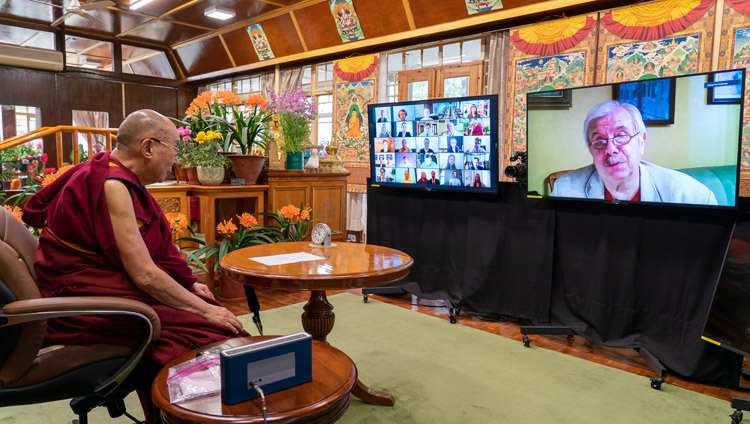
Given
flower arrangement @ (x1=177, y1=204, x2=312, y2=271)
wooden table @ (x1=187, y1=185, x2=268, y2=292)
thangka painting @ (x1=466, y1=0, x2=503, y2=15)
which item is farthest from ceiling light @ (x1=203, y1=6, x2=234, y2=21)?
flower arrangement @ (x1=177, y1=204, x2=312, y2=271)

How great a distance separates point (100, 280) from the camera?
1.54m

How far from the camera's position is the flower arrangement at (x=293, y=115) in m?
4.35

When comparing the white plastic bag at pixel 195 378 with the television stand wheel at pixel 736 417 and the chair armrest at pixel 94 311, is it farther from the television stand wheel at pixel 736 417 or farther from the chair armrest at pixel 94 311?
the television stand wheel at pixel 736 417

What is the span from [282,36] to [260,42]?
0.60 metres

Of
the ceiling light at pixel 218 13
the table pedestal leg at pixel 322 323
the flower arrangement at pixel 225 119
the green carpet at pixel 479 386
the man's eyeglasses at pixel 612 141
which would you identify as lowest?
the green carpet at pixel 479 386

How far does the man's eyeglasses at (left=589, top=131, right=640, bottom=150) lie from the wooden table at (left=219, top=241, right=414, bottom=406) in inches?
59.2

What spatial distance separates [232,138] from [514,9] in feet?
10.1

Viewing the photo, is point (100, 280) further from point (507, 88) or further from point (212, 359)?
point (507, 88)

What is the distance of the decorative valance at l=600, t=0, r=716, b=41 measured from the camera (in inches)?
162

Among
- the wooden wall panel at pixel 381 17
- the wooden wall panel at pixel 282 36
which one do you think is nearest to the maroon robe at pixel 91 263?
the wooden wall panel at pixel 381 17

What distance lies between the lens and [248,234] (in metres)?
3.96

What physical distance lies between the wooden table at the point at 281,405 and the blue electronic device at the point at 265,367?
0.02 meters

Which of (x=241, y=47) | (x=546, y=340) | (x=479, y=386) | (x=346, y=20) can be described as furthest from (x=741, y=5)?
(x=241, y=47)

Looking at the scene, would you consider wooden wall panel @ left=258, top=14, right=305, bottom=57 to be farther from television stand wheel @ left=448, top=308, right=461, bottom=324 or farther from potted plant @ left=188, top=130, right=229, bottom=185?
television stand wheel @ left=448, top=308, right=461, bottom=324
